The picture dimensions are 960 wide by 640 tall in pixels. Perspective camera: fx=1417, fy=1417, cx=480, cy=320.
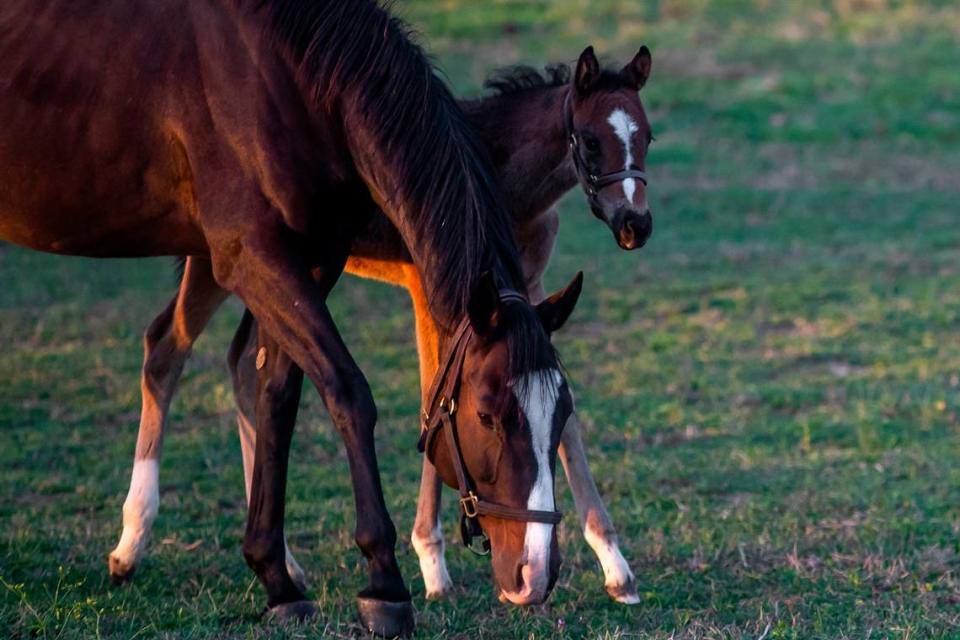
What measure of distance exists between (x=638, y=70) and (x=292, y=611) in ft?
8.25

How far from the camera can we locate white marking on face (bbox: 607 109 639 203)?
531cm

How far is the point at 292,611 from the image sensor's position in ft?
14.9

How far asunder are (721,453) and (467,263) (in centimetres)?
322

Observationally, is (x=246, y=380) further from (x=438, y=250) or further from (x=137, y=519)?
(x=438, y=250)

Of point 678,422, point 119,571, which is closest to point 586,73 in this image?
point 119,571

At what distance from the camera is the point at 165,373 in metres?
5.69

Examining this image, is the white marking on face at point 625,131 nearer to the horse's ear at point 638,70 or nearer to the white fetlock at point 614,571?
the horse's ear at point 638,70

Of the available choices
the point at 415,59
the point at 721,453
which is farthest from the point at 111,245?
the point at 721,453

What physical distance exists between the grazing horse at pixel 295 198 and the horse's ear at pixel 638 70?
1.23m

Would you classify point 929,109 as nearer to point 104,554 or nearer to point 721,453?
point 721,453

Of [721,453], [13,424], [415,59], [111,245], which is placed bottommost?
[13,424]

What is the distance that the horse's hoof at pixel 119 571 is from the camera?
16.8 feet

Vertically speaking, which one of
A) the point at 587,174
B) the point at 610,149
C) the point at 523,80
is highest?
the point at 523,80

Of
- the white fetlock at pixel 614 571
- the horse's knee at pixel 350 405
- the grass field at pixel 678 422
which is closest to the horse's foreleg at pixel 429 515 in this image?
the grass field at pixel 678 422
